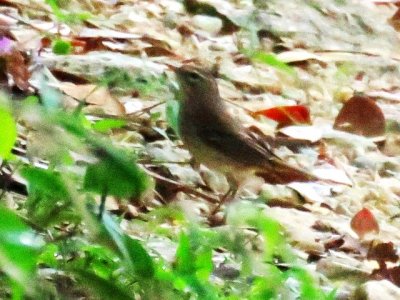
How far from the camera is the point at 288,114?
3439mm

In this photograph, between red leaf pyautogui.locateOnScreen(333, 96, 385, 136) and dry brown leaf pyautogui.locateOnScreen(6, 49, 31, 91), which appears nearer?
dry brown leaf pyautogui.locateOnScreen(6, 49, 31, 91)

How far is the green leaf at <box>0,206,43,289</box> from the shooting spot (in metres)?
0.74

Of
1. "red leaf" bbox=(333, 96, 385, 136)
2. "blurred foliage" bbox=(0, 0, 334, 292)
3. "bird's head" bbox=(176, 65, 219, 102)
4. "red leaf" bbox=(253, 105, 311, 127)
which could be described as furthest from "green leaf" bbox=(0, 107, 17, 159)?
"red leaf" bbox=(333, 96, 385, 136)

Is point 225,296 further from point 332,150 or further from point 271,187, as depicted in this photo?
point 332,150

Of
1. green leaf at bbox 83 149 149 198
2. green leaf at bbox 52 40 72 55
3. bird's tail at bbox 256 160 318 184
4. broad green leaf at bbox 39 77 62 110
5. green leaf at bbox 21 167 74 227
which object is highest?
green leaf at bbox 83 149 149 198

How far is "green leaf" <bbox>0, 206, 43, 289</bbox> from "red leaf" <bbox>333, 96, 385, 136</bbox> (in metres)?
2.77

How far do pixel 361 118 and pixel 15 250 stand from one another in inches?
114

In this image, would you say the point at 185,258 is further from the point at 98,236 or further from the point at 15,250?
the point at 15,250

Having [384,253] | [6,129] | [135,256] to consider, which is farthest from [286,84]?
[6,129]

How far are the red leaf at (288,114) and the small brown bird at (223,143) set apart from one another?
17.1 inches

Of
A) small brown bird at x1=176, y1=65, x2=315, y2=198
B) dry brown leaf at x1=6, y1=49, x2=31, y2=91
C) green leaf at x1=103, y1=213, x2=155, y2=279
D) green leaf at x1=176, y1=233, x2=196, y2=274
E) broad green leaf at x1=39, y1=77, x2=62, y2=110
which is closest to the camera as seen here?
green leaf at x1=103, y1=213, x2=155, y2=279

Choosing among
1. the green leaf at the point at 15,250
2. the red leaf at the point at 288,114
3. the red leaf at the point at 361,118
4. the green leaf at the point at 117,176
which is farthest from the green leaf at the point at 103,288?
the red leaf at the point at 361,118

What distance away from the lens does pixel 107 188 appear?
96cm

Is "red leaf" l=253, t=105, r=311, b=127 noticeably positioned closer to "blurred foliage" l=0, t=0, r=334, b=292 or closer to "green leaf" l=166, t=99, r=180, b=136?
"green leaf" l=166, t=99, r=180, b=136
